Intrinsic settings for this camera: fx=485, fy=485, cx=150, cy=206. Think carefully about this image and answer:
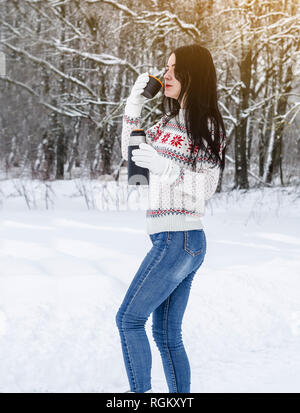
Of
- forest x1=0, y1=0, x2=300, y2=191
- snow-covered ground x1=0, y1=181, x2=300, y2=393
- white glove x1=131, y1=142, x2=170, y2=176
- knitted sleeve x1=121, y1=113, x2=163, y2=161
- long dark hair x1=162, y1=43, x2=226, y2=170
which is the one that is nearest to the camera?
white glove x1=131, y1=142, x2=170, y2=176

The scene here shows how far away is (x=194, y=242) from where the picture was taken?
2.05m

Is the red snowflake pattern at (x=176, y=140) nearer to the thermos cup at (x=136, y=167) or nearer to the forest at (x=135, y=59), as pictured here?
the thermos cup at (x=136, y=167)

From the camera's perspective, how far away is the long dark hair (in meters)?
2.07

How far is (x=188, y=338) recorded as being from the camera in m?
3.77

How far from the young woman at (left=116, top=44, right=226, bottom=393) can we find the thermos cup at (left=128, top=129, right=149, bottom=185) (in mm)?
38

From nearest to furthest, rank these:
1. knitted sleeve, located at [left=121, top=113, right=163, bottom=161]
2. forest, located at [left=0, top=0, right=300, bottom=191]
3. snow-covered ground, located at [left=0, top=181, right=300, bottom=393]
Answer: knitted sleeve, located at [left=121, top=113, right=163, bottom=161], snow-covered ground, located at [left=0, top=181, right=300, bottom=393], forest, located at [left=0, top=0, right=300, bottom=191]

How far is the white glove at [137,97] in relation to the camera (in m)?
2.21

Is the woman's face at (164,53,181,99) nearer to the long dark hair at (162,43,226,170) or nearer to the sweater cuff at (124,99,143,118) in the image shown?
the long dark hair at (162,43,226,170)

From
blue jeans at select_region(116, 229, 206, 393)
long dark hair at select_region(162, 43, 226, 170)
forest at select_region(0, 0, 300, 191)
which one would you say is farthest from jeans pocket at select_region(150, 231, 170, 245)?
forest at select_region(0, 0, 300, 191)

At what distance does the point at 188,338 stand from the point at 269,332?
703 millimetres

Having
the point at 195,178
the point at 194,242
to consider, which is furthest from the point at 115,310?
the point at 195,178

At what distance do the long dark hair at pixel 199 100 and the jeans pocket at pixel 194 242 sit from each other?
0.28 m

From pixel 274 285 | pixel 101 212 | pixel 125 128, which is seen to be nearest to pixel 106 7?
pixel 101 212
